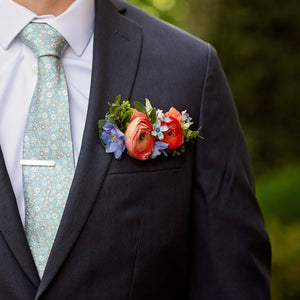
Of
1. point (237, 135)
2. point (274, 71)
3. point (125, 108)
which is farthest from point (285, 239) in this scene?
point (125, 108)

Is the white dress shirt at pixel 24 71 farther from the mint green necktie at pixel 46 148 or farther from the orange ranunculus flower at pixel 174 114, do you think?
the orange ranunculus flower at pixel 174 114

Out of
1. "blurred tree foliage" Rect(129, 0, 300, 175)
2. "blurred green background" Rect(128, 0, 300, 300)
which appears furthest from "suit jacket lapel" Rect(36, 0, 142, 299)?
"blurred tree foliage" Rect(129, 0, 300, 175)

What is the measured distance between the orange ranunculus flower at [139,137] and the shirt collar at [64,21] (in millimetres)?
323

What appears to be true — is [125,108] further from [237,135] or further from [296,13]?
[296,13]

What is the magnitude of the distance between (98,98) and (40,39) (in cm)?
28

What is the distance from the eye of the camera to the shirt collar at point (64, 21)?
2158 mm

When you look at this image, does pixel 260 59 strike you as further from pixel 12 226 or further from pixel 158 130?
pixel 12 226

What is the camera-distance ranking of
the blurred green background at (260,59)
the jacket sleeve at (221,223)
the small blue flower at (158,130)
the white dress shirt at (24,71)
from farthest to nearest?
the blurred green background at (260,59) → the jacket sleeve at (221,223) → the small blue flower at (158,130) → the white dress shirt at (24,71)

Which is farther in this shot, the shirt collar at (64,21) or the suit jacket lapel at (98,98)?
the shirt collar at (64,21)

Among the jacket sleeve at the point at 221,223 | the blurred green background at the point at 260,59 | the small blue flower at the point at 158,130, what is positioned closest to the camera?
the small blue flower at the point at 158,130

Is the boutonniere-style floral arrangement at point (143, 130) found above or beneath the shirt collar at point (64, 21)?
beneath

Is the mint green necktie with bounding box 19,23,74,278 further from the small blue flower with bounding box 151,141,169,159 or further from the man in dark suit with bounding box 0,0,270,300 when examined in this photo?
the small blue flower with bounding box 151,141,169,159

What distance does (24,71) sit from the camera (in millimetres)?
2172

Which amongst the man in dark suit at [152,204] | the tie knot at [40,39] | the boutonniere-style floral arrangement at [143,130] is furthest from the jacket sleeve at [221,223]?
the tie knot at [40,39]
